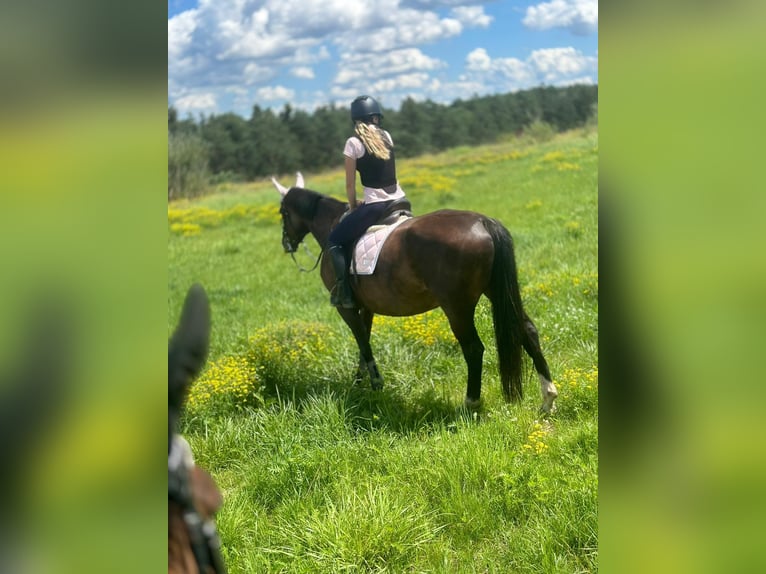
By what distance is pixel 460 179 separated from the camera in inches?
750

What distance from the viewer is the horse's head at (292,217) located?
5.64m

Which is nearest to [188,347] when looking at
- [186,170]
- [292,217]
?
[292,217]

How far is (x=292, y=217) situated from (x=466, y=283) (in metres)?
2.31

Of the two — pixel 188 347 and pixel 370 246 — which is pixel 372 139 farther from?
pixel 188 347

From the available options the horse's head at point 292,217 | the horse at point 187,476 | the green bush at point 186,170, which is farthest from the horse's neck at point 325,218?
the green bush at point 186,170

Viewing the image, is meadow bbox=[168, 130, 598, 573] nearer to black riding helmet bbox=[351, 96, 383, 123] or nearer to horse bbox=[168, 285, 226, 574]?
horse bbox=[168, 285, 226, 574]

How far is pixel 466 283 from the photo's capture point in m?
4.12

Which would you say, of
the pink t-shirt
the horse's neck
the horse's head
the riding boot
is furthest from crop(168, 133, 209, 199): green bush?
the pink t-shirt

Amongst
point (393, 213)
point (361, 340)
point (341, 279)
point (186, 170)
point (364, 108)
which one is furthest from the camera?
point (186, 170)
